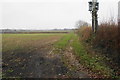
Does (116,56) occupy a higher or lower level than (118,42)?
lower

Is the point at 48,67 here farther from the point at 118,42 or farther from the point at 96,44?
the point at 96,44

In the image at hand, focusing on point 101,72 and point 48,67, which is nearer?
point 101,72

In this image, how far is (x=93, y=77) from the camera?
8844 millimetres

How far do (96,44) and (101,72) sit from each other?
782 cm

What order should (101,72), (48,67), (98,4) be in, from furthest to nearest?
(98,4), (48,67), (101,72)

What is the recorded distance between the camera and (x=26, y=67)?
37.7ft

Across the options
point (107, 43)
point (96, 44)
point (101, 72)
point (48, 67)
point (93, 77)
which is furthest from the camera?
point (96, 44)

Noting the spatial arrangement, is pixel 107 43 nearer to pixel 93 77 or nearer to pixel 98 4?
pixel 93 77

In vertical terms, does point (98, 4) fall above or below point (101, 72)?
above

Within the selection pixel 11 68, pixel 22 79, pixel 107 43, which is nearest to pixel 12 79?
pixel 22 79

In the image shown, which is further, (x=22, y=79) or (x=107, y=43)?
(x=107, y=43)

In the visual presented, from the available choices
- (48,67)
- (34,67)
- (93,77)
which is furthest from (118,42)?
(34,67)

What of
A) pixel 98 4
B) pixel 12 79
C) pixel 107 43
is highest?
pixel 98 4

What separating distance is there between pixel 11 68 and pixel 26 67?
0.85m
